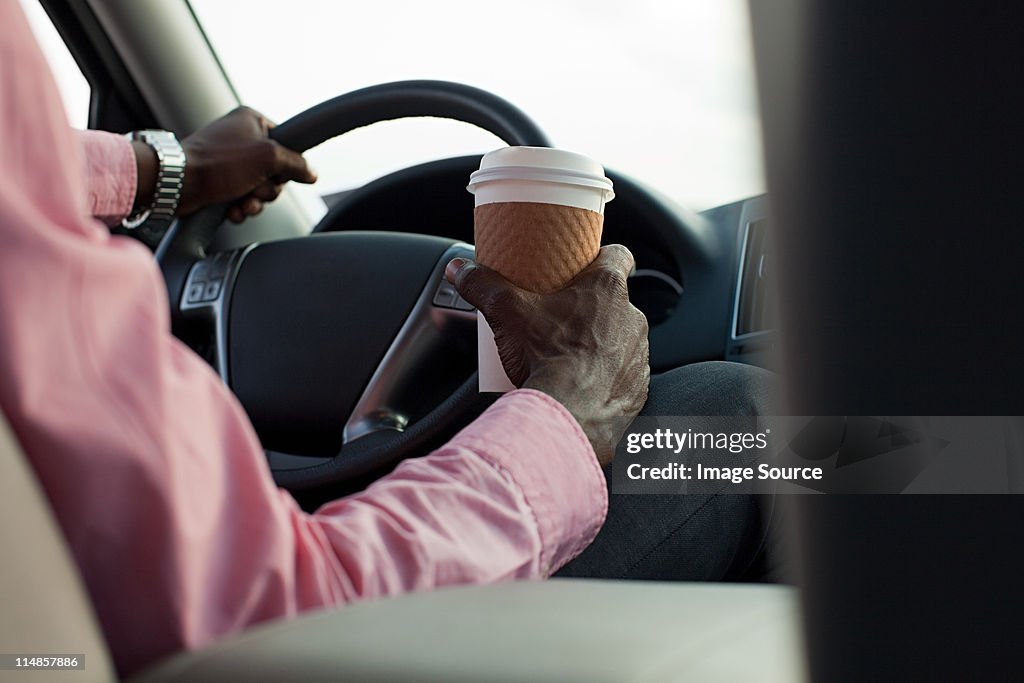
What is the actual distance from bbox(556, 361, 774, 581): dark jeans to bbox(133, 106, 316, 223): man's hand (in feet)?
2.02

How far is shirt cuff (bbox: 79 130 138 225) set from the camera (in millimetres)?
1194

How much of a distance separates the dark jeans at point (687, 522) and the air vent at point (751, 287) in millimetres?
242

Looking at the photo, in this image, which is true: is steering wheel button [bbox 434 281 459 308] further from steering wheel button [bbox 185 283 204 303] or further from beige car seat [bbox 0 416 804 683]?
beige car seat [bbox 0 416 804 683]

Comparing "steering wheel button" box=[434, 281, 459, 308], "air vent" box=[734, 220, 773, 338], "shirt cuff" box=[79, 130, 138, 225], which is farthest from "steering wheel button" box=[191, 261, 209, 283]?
"air vent" box=[734, 220, 773, 338]

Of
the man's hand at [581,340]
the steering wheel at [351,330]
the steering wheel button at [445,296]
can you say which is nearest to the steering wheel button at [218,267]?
the steering wheel at [351,330]

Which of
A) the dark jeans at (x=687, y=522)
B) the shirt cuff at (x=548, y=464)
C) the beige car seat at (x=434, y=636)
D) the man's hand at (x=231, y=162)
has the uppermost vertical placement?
the man's hand at (x=231, y=162)

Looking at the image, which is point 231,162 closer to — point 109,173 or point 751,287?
point 109,173

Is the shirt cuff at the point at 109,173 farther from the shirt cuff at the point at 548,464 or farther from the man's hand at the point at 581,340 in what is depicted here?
the shirt cuff at the point at 548,464

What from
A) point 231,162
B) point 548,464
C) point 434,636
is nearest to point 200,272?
point 231,162

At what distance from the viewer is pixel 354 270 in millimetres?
1195

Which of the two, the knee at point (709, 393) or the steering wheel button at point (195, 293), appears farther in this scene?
the steering wheel button at point (195, 293)

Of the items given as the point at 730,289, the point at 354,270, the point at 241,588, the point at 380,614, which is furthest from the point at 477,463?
the point at 730,289

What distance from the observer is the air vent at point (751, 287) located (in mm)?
1229

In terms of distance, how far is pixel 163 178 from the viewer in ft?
4.17
